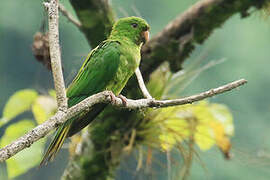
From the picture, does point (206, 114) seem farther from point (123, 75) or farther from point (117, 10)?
point (123, 75)

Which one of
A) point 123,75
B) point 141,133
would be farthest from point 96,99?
point 141,133

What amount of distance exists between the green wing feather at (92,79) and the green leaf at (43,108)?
743mm

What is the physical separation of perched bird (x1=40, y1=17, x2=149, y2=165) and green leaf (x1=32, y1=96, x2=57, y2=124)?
0.73 m

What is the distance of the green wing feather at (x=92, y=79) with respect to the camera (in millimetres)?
1483

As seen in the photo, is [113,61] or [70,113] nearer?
[70,113]

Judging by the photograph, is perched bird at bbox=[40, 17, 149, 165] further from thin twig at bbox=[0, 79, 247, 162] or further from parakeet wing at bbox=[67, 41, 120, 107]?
thin twig at bbox=[0, 79, 247, 162]

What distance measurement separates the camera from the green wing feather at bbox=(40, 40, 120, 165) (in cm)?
148

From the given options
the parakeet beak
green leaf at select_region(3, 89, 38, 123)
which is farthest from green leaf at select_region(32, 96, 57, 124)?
the parakeet beak

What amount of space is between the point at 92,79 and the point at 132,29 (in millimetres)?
260

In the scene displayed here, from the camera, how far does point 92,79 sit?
158 cm

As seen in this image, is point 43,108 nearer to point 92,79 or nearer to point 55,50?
point 92,79

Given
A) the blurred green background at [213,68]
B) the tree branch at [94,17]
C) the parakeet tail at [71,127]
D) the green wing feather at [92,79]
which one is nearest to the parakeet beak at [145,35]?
the green wing feather at [92,79]

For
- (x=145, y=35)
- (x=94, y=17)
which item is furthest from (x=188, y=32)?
(x=145, y=35)

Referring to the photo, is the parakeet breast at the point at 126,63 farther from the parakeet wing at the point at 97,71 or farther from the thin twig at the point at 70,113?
the thin twig at the point at 70,113
